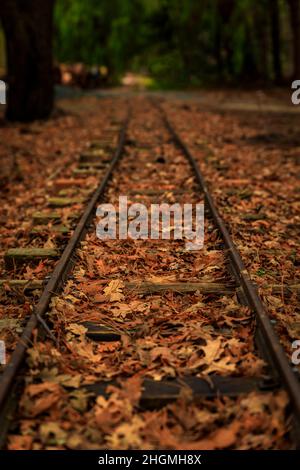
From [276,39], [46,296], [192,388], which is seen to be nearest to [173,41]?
[276,39]

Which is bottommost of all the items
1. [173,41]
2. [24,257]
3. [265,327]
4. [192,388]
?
[24,257]

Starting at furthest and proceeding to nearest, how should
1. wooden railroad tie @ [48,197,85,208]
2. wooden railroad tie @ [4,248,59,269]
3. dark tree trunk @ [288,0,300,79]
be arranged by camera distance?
dark tree trunk @ [288,0,300,79]
wooden railroad tie @ [48,197,85,208]
wooden railroad tie @ [4,248,59,269]

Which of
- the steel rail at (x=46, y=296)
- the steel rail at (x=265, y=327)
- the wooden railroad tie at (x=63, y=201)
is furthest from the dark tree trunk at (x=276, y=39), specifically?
the steel rail at (x=265, y=327)

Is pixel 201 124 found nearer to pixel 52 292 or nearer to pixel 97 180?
pixel 97 180

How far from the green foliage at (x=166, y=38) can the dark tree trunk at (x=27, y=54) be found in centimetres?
2179

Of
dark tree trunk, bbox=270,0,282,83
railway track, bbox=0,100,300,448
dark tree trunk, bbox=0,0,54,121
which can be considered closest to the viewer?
railway track, bbox=0,100,300,448

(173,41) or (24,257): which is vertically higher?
(173,41)

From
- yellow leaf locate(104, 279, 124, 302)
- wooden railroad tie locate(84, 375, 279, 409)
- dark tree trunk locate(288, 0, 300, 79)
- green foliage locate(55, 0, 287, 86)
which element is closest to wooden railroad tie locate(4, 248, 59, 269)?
yellow leaf locate(104, 279, 124, 302)

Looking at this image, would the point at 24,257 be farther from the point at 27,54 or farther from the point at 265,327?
the point at 27,54

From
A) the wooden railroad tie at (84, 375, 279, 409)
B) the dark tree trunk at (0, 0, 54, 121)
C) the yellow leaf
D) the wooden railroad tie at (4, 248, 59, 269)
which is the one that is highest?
the dark tree trunk at (0, 0, 54, 121)

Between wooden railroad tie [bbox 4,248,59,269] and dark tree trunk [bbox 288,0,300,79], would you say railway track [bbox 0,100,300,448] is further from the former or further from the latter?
dark tree trunk [bbox 288,0,300,79]

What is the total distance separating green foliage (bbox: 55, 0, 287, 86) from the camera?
1501 inches

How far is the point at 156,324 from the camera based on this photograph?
4453 mm

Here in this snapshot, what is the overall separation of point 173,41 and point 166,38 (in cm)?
67
